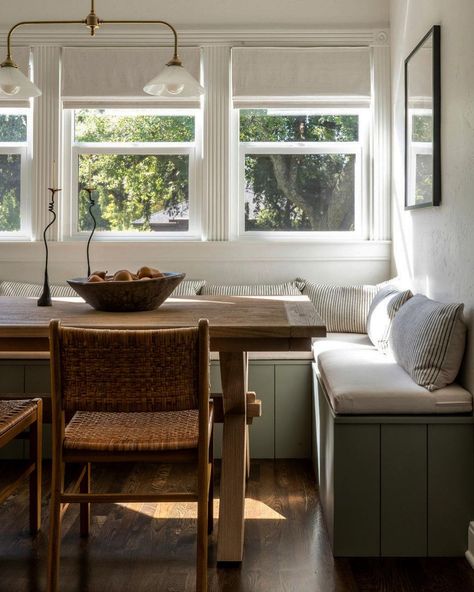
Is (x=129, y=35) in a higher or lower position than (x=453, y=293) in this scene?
higher

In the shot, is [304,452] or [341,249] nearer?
[304,452]

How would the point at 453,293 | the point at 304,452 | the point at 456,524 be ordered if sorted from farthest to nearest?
the point at 304,452 < the point at 453,293 < the point at 456,524

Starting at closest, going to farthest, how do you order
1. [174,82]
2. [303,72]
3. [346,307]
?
[174,82]
[346,307]
[303,72]

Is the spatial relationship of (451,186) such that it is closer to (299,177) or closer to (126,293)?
(126,293)

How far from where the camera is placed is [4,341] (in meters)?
2.50

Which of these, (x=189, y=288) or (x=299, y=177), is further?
(x=299, y=177)

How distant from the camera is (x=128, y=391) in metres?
2.20

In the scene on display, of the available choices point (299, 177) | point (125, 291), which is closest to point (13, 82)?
point (125, 291)

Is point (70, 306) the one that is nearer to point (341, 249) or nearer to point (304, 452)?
point (304, 452)

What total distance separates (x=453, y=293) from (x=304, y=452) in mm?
1310

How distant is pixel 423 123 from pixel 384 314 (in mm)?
973

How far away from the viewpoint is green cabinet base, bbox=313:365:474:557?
2688 millimetres

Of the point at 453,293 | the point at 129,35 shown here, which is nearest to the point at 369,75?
the point at 129,35

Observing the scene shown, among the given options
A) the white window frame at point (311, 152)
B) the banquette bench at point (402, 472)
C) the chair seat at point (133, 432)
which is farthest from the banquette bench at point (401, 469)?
the white window frame at point (311, 152)
